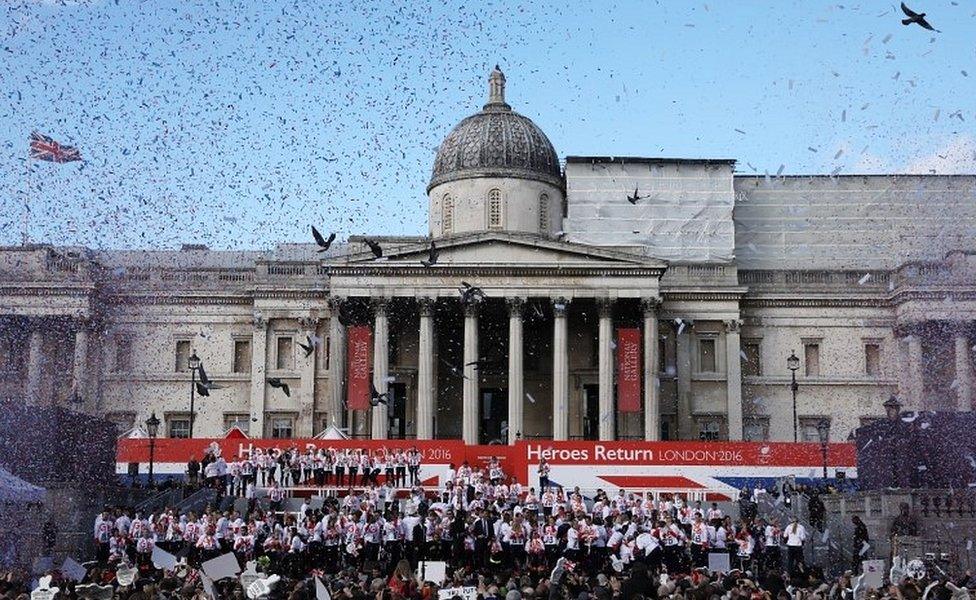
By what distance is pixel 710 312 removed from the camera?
216 feet

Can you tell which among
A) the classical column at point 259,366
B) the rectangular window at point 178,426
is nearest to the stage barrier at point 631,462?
the classical column at point 259,366

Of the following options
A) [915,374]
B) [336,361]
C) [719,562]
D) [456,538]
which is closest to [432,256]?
[456,538]

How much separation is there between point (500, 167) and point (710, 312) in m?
12.6

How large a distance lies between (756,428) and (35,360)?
35541mm

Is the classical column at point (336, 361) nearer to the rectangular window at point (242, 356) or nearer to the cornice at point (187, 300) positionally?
the rectangular window at point (242, 356)

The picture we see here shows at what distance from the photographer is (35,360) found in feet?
216

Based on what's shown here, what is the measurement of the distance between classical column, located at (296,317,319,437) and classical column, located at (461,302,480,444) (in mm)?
8796

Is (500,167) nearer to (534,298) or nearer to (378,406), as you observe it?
(534,298)

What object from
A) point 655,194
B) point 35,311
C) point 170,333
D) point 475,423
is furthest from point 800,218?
point 35,311

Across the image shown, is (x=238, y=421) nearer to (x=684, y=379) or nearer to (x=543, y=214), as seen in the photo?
(x=543, y=214)

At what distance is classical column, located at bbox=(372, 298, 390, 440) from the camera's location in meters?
60.0

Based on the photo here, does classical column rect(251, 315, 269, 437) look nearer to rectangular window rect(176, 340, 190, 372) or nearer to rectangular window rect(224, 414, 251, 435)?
rectangular window rect(224, 414, 251, 435)

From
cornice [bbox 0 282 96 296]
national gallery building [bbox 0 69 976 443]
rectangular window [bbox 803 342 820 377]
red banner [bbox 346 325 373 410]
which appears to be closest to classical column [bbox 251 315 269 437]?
national gallery building [bbox 0 69 976 443]

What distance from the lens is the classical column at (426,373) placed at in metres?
60.4
